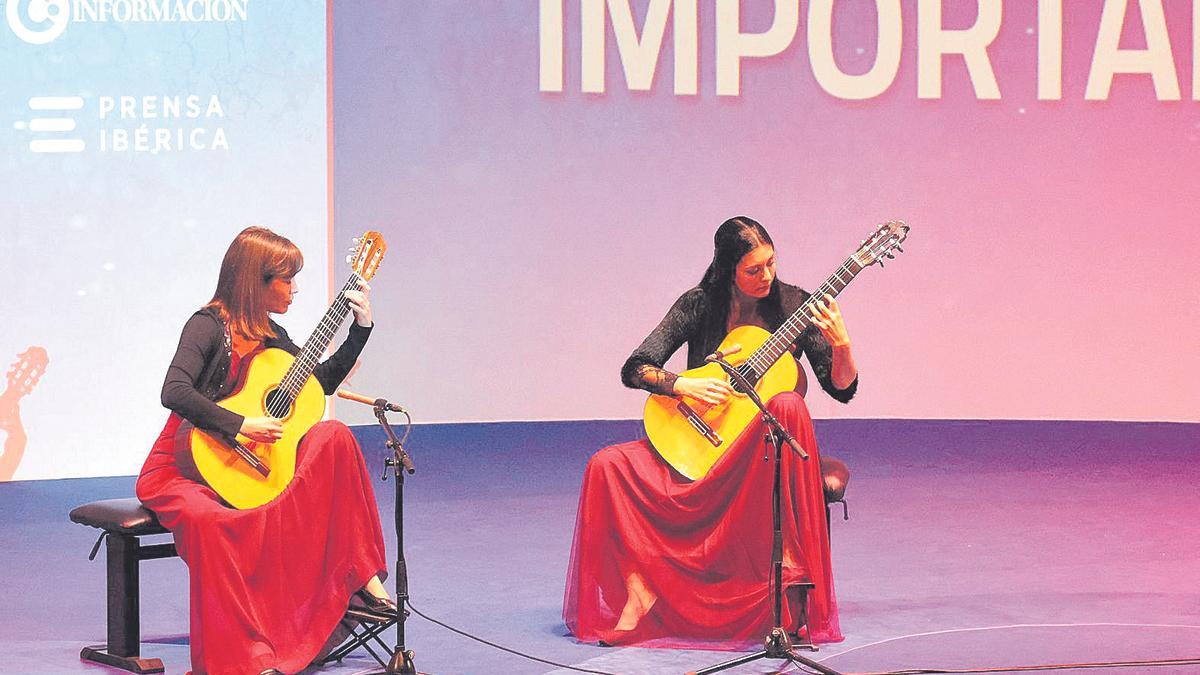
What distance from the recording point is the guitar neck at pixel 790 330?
172 inches

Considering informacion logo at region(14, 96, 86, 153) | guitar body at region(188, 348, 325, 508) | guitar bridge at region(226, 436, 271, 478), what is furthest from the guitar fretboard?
informacion logo at region(14, 96, 86, 153)

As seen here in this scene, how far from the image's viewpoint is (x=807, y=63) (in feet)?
28.5

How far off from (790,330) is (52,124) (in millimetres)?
4187

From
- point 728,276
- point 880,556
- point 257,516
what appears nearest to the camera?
point 257,516

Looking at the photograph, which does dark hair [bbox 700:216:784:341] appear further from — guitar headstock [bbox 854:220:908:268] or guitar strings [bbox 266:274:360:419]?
guitar strings [bbox 266:274:360:419]

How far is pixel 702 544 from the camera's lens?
4.53 meters

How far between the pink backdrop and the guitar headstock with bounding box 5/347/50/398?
1938mm

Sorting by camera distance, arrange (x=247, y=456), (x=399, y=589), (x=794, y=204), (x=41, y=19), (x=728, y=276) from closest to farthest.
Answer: (x=399, y=589) → (x=247, y=456) → (x=728, y=276) → (x=41, y=19) → (x=794, y=204)

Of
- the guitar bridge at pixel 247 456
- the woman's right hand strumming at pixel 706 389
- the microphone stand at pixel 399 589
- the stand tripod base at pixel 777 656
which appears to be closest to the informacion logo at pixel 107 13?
the guitar bridge at pixel 247 456

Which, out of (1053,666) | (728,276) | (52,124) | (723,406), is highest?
(52,124)

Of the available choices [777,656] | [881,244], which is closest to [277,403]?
[777,656]

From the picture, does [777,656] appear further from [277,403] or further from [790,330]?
[277,403]

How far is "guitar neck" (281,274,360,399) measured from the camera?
14.2 feet

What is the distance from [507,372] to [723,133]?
1755mm
